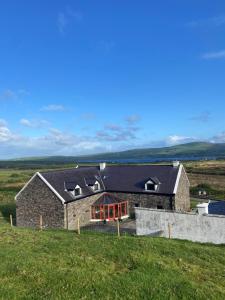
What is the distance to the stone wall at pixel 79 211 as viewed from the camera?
41.1m

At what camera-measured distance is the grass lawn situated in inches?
460

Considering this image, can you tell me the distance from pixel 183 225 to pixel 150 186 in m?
13.5

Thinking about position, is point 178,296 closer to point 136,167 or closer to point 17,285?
point 17,285

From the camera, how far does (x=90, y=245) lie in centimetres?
2020

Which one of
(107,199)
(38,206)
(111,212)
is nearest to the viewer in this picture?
(38,206)

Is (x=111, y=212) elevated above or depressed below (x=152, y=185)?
below

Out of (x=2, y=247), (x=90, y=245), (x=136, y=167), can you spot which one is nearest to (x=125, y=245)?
(x=90, y=245)

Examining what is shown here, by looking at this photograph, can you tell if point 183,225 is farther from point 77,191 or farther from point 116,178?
point 116,178

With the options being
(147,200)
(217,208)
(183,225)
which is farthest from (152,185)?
(183,225)

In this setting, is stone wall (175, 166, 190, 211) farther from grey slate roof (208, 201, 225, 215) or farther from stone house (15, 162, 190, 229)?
grey slate roof (208, 201, 225, 215)

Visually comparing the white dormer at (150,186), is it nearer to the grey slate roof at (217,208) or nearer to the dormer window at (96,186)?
the dormer window at (96,186)

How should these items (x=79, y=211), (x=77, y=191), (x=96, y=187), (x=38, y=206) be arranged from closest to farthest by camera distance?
(x=38, y=206)
(x=79, y=211)
(x=77, y=191)
(x=96, y=187)

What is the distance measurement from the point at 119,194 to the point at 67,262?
3232 cm

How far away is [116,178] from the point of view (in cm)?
4975
